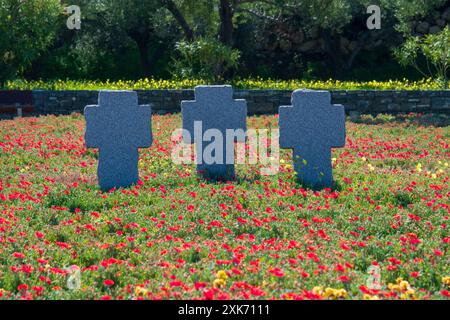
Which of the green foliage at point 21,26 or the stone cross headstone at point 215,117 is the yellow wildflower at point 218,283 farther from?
the green foliage at point 21,26

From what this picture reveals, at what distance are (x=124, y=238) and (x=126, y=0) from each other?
16.7 metres

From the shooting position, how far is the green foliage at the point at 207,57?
19.8 m

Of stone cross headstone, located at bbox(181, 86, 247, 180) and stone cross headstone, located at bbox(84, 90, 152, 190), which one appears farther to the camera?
stone cross headstone, located at bbox(181, 86, 247, 180)

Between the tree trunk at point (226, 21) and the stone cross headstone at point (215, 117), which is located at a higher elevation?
the tree trunk at point (226, 21)

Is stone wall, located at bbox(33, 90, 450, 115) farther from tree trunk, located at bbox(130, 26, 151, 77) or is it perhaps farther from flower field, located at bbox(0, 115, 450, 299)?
tree trunk, located at bbox(130, 26, 151, 77)

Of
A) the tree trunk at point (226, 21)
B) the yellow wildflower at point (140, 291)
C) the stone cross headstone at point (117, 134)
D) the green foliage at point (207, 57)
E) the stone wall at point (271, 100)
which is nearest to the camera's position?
the yellow wildflower at point (140, 291)

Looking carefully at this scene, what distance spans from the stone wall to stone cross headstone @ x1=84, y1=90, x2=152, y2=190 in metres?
8.69

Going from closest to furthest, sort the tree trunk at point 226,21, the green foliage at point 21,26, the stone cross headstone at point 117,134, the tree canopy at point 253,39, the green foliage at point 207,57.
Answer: the stone cross headstone at point 117,134, the green foliage at point 21,26, the green foliage at point 207,57, the tree trunk at point 226,21, the tree canopy at point 253,39

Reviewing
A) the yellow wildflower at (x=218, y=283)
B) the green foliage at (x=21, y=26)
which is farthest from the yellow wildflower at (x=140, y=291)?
the green foliage at (x=21, y=26)

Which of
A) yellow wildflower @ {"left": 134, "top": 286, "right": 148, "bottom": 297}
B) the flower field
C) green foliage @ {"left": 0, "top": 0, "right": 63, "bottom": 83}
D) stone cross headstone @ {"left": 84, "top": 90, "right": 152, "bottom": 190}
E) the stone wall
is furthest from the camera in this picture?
green foliage @ {"left": 0, "top": 0, "right": 63, "bottom": 83}

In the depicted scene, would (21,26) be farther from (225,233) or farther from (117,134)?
(225,233)

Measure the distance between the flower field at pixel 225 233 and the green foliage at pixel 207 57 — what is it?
8.92 meters

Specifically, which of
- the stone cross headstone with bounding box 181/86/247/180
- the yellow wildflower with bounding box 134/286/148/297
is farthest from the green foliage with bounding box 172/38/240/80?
the yellow wildflower with bounding box 134/286/148/297

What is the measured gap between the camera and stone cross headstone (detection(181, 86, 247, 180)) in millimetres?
9922
